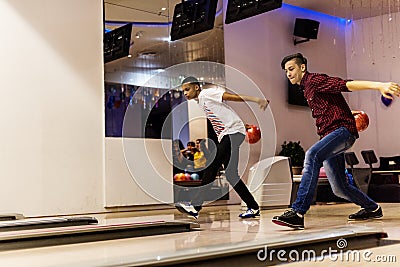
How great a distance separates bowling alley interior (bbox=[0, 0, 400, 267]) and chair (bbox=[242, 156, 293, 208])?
2 cm

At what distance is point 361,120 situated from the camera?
662 cm

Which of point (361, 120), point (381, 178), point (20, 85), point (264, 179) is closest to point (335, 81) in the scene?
point (361, 120)

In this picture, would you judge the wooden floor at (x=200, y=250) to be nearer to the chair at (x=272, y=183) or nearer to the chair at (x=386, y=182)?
the chair at (x=272, y=183)

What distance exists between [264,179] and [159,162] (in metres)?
1.49

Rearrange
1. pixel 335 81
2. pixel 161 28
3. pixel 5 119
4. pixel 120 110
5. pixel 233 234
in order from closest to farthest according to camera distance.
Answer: pixel 233 234
pixel 335 81
pixel 5 119
pixel 120 110
pixel 161 28

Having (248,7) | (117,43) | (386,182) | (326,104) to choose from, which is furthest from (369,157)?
(326,104)

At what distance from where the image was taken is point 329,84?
4.11 m

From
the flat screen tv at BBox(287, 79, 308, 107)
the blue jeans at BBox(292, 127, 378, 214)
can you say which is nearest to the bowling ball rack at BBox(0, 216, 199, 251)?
the blue jeans at BBox(292, 127, 378, 214)

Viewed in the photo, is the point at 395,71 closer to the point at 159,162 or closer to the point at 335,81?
the point at 159,162

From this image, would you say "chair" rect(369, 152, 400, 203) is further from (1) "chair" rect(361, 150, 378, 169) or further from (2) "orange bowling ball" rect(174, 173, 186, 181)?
(2) "orange bowling ball" rect(174, 173, 186, 181)

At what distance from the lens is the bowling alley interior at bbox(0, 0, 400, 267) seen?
20.7 feet

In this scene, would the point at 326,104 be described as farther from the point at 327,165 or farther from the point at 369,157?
the point at 369,157

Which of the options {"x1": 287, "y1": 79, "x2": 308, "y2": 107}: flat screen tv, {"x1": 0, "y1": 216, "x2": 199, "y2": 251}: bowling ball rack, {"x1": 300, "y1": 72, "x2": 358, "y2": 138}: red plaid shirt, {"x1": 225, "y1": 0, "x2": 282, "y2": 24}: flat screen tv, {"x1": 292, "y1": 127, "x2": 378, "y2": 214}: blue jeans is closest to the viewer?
{"x1": 0, "y1": 216, "x2": 199, "y2": 251}: bowling ball rack

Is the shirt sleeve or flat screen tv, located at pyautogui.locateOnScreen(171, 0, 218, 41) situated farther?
flat screen tv, located at pyautogui.locateOnScreen(171, 0, 218, 41)
